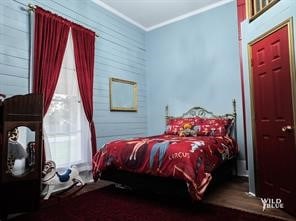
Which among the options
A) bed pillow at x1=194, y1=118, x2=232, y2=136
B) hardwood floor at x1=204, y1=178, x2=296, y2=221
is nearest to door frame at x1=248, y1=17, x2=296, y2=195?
hardwood floor at x1=204, y1=178, x2=296, y2=221

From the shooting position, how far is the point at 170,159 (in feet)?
8.03

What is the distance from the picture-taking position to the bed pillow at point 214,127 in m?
3.77

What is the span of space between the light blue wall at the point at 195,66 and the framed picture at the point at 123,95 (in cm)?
51

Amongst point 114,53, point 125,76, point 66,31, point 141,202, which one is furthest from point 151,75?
point 141,202

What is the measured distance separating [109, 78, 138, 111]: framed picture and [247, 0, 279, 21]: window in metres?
2.58

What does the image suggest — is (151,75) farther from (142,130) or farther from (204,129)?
(204,129)

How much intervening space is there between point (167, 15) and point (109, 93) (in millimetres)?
2060

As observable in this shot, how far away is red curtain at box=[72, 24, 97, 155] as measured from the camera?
3.55 m

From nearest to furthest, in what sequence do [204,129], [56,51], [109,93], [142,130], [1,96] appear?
[1,96], [56,51], [204,129], [109,93], [142,130]

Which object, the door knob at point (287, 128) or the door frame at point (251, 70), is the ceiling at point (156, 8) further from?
the door knob at point (287, 128)

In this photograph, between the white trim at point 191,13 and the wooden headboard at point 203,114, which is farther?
the white trim at point 191,13

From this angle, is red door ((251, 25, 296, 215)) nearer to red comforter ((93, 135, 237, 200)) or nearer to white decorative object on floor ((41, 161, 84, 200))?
red comforter ((93, 135, 237, 200))

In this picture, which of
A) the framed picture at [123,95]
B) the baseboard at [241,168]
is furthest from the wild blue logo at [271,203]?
the framed picture at [123,95]

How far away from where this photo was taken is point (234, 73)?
13.3ft
